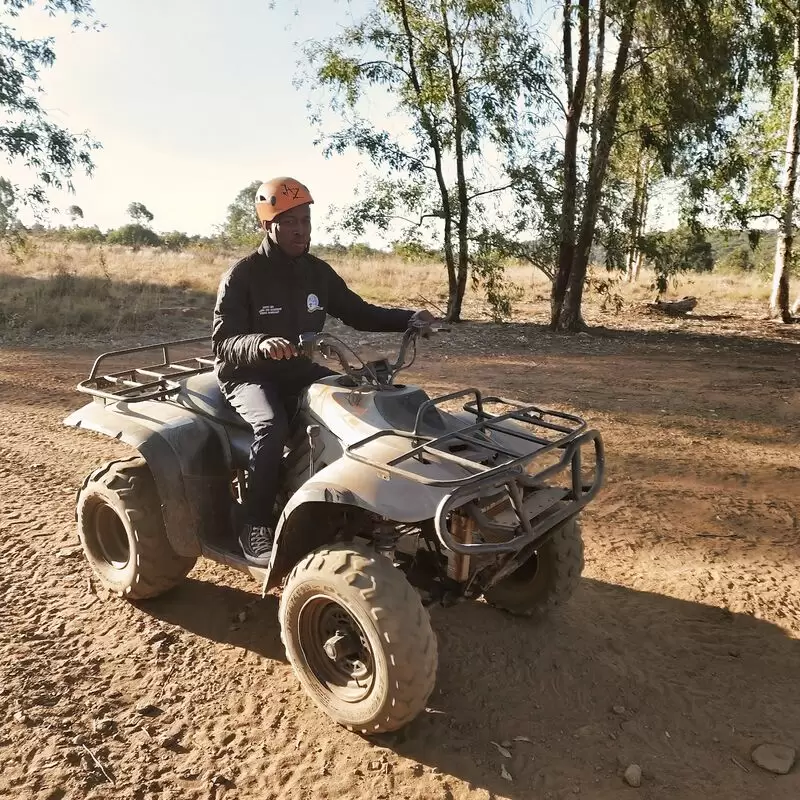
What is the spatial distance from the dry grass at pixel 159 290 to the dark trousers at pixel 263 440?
36.1ft

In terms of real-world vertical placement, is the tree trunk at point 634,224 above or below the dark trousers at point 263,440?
above

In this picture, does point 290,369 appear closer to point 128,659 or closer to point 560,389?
point 128,659

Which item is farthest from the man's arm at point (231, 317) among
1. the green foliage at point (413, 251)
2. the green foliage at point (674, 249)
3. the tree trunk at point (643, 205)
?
the green foliage at point (413, 251)

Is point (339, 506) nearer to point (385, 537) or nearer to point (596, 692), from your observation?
point (385, 537)

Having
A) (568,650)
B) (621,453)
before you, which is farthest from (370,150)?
(568,650)

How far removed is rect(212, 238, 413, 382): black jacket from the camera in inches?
135

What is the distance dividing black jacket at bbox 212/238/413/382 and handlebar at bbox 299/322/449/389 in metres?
0.28

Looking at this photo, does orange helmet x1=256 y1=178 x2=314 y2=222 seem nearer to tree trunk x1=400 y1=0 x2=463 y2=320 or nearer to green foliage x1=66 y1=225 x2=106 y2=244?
tree trunk x1=400 y1=0 x2=463 y2=320

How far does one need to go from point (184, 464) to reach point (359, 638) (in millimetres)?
1264

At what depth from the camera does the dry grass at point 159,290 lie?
14070 mm

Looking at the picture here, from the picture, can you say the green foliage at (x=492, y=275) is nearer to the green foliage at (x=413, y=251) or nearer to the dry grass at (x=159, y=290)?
the green foliage at (x=413, y=251)

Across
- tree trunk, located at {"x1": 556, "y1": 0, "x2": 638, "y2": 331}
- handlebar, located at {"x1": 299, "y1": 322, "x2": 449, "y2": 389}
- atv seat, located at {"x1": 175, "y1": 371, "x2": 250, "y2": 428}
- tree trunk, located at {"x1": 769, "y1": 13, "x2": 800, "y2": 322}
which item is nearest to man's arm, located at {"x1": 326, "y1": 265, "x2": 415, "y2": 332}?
handlebar, located at {"x1": 299, "y1": 322, "x2": 449, "y2": 389}

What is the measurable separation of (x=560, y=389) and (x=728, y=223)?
8.80 metres

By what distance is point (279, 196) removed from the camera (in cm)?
339
